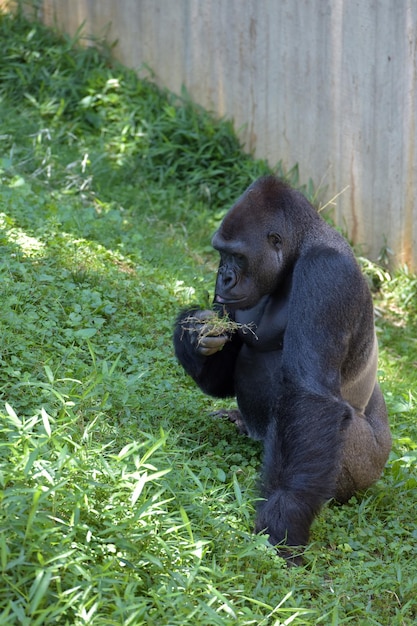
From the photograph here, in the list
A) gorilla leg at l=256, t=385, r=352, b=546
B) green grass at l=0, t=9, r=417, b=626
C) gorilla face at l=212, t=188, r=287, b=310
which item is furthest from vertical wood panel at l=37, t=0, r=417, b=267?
gorilla leg at l=256, t=385, r=352, b=546

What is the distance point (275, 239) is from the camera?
13.4 feet

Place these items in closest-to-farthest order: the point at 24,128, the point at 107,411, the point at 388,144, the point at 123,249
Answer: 1. the point at 107,411
2. the point at 123,249
3. the point at 388,144
4. the point at 24,128

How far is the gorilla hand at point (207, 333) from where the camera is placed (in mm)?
4113

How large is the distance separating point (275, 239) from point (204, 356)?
688mm

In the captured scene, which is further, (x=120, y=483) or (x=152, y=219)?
(x=152, y=219)

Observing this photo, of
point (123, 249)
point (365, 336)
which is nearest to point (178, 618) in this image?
point (365, 336)

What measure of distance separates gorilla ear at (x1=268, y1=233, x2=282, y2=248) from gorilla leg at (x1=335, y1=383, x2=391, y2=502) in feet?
2.64

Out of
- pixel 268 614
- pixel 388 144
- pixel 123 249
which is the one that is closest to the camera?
pixel 268 614

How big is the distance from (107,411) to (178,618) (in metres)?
1.52

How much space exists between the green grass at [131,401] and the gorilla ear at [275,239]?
0.85 meters

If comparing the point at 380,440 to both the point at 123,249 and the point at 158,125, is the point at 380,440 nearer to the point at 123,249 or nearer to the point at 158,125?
the point at 123,249

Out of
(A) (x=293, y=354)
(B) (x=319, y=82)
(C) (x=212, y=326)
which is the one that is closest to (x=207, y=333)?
(C) (x=212, y=326)

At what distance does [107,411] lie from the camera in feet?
13.7

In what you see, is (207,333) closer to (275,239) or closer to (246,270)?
(246,270)
